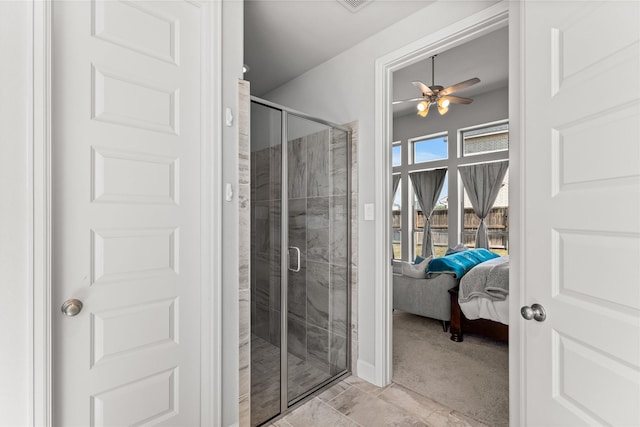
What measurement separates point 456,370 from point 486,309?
0.62 m

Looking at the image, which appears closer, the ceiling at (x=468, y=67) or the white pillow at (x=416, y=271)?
the ceiling at (x=468, y=67)

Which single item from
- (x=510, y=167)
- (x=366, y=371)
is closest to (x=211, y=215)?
(x=510, y=167)

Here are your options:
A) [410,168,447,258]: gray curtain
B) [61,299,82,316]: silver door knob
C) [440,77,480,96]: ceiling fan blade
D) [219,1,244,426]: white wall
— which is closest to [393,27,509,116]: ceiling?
[440,77,480,96]: ceiling fan blade

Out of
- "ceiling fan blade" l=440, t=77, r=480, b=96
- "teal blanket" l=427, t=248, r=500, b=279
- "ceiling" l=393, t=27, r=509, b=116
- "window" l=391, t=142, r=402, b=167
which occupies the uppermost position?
"ceiling" l=393, t=27, r=509, b=116

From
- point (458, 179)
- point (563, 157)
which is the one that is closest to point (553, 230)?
point (563, 157)

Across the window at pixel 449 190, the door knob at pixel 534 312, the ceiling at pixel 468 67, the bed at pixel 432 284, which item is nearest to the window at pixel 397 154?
the window at pixel 449 190

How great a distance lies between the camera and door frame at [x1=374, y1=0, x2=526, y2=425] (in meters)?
1.35

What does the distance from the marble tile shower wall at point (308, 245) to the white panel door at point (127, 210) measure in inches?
18.7

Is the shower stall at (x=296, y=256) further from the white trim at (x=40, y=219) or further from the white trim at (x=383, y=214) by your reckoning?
the white trim at (x=40, y=219)

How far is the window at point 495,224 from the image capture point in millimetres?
5191

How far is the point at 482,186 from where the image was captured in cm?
529

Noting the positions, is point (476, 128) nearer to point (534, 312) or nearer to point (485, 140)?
point (485, 140)

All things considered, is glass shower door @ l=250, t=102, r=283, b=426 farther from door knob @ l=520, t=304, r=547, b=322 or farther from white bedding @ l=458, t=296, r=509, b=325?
white bedding @ l=458, t=296, r=509, b=325

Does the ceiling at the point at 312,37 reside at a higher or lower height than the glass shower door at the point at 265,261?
higher
